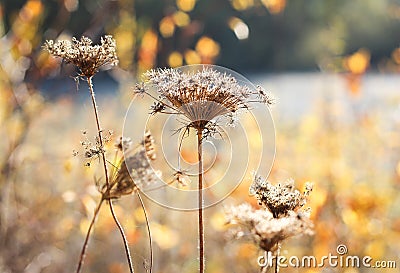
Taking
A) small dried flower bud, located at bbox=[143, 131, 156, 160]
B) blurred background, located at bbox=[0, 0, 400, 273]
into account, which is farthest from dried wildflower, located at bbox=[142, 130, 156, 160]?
blurred background, located at bbox=[0, 0, 400, 273]

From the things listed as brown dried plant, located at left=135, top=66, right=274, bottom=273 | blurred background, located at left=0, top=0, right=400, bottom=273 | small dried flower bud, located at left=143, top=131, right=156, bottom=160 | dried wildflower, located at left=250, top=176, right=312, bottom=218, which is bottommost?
dried wildflower, located at left=250, top=176, right=312, bottom=218

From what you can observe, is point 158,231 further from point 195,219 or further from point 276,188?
point 276,188

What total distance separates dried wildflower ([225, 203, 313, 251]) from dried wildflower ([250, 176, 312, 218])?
0.02 meters

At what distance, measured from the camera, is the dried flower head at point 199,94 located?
0.55 m

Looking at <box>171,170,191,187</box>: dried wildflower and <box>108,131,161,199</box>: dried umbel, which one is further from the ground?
<box>171,170,191,187</box>: dried wildflower

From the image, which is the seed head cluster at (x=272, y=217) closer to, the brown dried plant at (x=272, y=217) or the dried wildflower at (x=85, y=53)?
the brown dried plant at (x=272, y=217)

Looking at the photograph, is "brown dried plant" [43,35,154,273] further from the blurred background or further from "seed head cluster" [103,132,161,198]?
the blurred background

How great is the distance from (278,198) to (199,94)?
107mm

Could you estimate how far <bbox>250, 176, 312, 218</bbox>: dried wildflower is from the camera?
1.79 feet

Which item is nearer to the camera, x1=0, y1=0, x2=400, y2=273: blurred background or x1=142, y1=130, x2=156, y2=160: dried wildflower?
x1=142, y1=130, x2=156, y2=160: dried wildflower

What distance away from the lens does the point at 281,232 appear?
495 millimetres

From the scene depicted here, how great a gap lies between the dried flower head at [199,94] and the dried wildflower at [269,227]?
0.09 metres

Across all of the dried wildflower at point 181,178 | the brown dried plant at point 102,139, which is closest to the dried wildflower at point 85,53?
the brown dried plant at point 102,139

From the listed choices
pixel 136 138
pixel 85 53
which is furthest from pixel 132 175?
pixel 136 138
